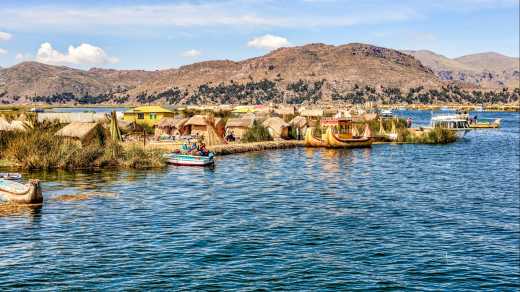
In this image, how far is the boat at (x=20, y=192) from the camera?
31.3 meters

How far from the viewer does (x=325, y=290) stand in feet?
64.9

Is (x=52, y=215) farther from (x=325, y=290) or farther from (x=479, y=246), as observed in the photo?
(x=479, y=246)

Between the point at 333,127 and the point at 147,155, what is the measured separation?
36725mm

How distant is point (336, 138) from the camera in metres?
78.2

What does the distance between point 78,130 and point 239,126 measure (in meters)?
28.2

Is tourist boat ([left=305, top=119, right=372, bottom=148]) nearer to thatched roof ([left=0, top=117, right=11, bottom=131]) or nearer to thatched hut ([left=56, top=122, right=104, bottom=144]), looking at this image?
thatched hut ([left=56, top=122, right=104, bottom=144])

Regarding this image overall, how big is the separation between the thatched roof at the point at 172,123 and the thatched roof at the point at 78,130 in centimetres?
2039

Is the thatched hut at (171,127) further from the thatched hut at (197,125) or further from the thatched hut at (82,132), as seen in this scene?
the thatched hut at (82,132)

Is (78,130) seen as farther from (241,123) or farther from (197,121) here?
(241,123)

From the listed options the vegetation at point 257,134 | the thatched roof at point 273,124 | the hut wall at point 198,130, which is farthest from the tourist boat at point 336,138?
the hut wall at point 198,130

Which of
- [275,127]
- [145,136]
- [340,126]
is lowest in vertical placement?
[340,126]

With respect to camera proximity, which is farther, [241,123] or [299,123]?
[299,123]

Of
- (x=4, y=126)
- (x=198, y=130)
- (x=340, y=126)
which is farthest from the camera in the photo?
(x=340, y=126)

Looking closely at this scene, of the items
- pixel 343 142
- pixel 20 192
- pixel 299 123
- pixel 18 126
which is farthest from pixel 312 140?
pixel 20 192
